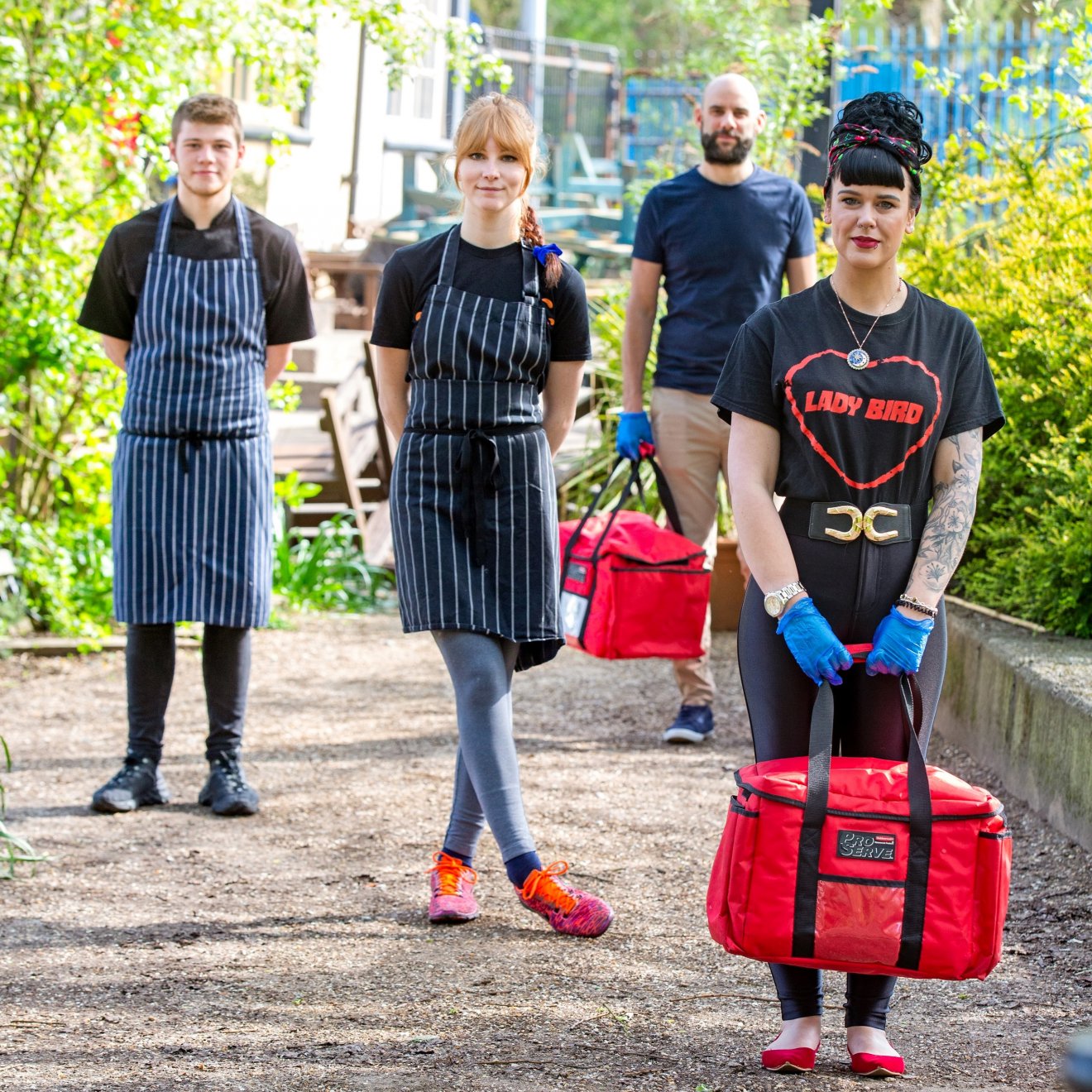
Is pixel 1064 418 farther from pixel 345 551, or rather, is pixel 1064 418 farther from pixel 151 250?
pixel 345 551

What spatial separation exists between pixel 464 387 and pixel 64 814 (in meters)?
1.97

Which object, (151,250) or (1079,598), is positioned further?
(1079,598)

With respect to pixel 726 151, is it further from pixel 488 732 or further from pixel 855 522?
pixel 855 522

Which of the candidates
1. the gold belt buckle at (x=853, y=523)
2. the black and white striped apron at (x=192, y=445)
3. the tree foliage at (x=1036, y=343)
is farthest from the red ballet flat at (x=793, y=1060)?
the tree foliage at (x=1036, y=343)

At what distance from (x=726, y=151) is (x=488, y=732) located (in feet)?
8.03

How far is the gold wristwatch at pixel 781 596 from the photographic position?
9.05 ft

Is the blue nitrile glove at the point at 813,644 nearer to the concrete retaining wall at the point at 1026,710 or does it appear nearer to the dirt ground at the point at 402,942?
the dirt ground at the point at 402,942

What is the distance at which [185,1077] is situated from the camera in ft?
9.29

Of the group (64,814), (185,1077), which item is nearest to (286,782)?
(64,814)

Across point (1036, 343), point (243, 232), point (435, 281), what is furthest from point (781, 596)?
point (1036, 343)

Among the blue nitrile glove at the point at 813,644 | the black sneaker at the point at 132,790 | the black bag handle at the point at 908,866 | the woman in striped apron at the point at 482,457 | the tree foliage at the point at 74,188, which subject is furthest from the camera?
the tree foliage at the point at 74,188

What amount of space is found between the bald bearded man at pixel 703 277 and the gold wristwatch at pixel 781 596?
2.44 metres

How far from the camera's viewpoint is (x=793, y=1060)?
111 inches

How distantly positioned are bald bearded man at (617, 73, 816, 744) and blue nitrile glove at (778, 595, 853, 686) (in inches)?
97.5
